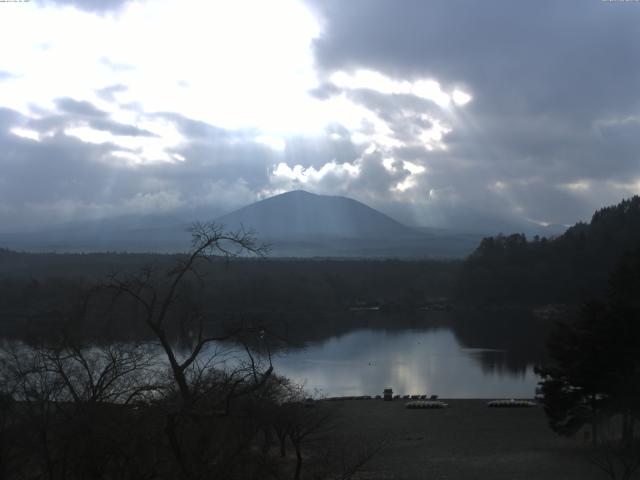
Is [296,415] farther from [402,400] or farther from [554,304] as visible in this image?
[554,304]

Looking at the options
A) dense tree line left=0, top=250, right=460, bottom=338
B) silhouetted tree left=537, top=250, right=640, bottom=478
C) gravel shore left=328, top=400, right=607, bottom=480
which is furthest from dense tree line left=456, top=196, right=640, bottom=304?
silhouetted tree left=537, top=250, right=640, bottom=478

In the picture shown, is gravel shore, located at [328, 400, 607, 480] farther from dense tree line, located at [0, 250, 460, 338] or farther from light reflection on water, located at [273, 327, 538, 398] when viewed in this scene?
dense tree line, located at [0, 250, 460, 338]

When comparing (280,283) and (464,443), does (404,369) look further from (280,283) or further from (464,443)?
(280,283)

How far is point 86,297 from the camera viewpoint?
9.70ft

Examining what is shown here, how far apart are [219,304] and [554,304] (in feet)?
68.1

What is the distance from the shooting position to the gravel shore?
28.0 feet

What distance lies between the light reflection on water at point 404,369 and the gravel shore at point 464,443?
215 cm

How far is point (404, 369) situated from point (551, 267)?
83.3 feet

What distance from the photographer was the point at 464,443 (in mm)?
11008

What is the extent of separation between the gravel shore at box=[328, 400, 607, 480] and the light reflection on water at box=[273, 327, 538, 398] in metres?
2.15

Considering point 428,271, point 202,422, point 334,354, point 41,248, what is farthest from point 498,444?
point 41,248

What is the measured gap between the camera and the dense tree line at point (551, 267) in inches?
1642

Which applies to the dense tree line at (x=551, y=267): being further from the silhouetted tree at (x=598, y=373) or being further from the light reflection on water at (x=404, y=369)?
the silhouetted tree at (x=598, y=373)

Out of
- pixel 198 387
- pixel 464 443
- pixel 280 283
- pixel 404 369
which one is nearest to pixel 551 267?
pixel 280 283
